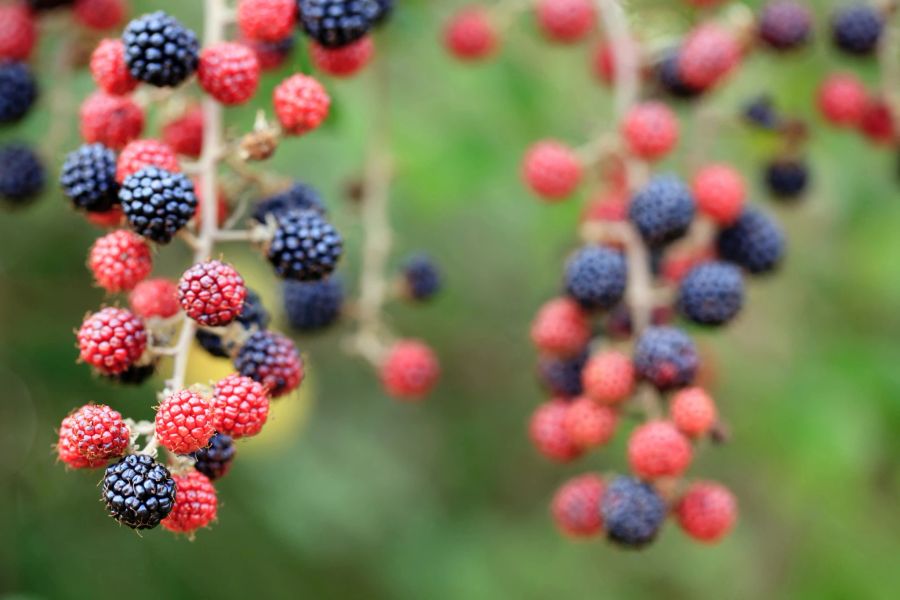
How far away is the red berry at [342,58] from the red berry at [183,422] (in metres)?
1.34

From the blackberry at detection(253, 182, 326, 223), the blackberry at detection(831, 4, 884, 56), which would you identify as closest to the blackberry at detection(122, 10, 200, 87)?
the blackberry at detection(253, 182, 326, 223)

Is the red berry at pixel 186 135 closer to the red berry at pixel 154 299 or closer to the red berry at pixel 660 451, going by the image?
the red berry at pixel 154 299

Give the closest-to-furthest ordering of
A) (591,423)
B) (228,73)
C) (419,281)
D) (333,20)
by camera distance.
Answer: (228,73), (333,20), (591,423), (419,281)

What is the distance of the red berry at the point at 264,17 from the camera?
266 centimetres

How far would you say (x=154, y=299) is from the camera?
2.39m

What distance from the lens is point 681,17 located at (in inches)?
162

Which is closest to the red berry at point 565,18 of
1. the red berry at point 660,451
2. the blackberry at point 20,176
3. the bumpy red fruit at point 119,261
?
the red berry at point 660,451

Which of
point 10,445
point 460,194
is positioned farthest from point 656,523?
point 10,445

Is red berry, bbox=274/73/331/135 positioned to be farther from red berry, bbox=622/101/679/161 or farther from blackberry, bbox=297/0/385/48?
red berry, bbox=622/101/679/161

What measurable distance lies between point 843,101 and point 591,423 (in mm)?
1949

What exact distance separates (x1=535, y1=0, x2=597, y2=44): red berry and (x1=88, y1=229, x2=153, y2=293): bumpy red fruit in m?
2.12

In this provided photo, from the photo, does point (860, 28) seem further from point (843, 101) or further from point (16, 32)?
point (16, 32)

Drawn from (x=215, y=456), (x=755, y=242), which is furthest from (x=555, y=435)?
(x=215, y=456)

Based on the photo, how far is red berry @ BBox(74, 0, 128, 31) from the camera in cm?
337
